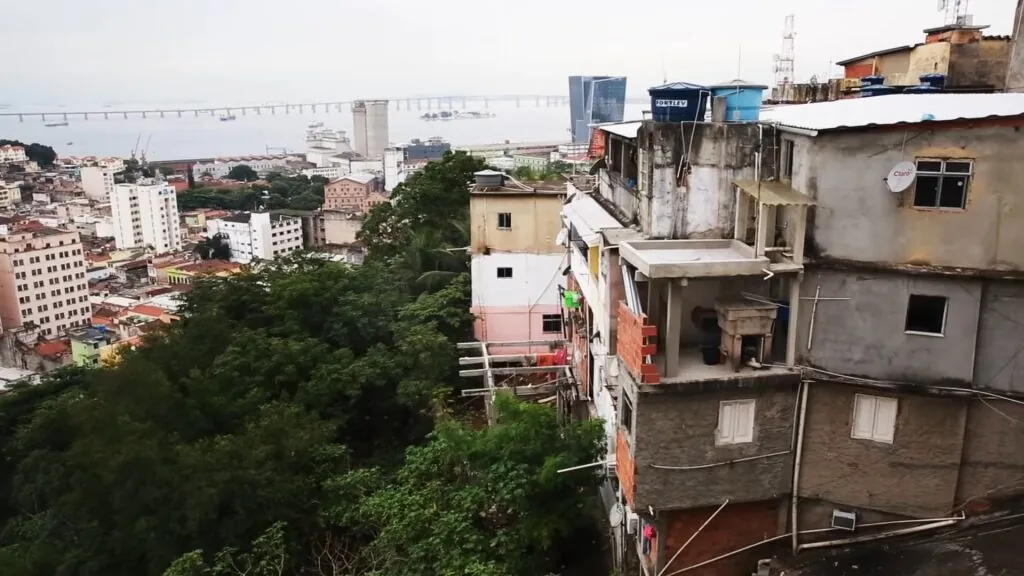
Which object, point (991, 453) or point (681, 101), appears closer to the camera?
point (991, 453)

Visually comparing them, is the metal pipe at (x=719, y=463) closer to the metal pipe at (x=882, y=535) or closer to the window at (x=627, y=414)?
the window at (x=627, y=414)

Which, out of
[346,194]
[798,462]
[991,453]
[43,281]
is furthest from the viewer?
[346,194]

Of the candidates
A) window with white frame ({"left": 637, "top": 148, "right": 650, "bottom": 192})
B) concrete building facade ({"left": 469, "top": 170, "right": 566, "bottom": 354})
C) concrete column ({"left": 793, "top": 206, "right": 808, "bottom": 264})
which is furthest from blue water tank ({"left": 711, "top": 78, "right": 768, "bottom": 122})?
concrete building facade ({"left": 469, "top": 170, "right": 566, "bottom": 354})

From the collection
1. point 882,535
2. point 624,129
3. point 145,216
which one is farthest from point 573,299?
point 145,216

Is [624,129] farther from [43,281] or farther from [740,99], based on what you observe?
[43,281]

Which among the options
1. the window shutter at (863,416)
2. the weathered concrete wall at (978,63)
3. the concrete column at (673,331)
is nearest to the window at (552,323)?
the weathered concrete wall at (978,63)

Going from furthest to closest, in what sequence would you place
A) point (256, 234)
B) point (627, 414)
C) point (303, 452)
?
point (256, 234) < point (303, 452) < point (627, 414)

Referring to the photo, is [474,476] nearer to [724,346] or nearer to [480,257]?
[724,346]
